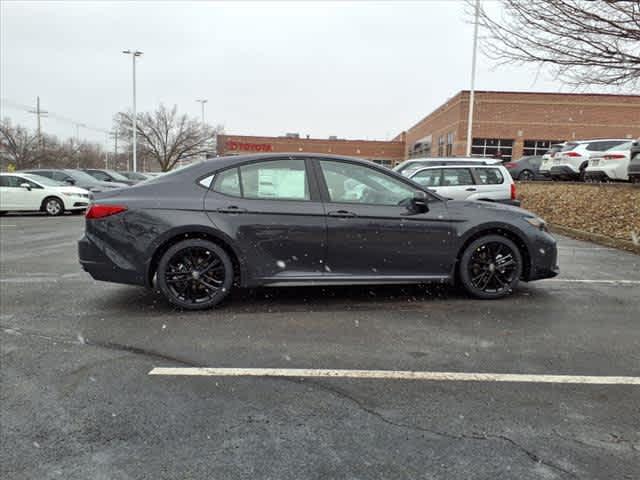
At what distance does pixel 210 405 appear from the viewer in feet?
9.12

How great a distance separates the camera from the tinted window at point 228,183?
466 centimetres

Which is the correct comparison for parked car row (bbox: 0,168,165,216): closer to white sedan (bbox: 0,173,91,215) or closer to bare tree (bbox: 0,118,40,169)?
white sedan (bbox: 0,173,91,215)

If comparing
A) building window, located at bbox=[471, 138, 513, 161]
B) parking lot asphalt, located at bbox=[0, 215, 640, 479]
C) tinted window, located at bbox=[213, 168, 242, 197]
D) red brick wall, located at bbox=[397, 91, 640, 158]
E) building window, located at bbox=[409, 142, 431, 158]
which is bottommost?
parking lot asphalt, located at bbox=[0, 215, 640, 479]

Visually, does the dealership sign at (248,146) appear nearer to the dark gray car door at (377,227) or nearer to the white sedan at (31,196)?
the white sedan at (31,196)

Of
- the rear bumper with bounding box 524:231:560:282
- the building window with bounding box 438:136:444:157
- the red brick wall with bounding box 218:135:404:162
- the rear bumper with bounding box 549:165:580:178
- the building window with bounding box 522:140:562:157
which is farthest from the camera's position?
the red brick wall with bounding box 218:135:404:162

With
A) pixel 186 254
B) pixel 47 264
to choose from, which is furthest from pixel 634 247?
pixel 47 264

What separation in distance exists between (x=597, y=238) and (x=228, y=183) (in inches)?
330

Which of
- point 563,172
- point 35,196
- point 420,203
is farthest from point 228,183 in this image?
point 563,172

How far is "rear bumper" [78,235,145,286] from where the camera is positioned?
455cm

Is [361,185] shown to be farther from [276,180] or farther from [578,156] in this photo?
[578,156]

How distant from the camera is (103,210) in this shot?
14.9 feet

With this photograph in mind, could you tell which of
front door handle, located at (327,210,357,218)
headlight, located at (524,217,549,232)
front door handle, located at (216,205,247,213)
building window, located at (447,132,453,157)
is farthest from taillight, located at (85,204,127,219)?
building window, located at (447,132,453,157)

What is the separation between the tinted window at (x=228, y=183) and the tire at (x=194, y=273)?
1.77 ft

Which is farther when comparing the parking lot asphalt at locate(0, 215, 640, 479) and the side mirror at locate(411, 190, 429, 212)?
the side mirror at locate(411, 190, 429, 212)
